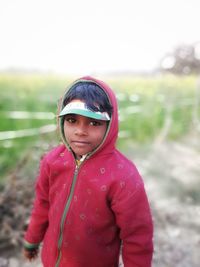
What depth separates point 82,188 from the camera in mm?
1576

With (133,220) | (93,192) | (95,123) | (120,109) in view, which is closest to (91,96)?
(95,123)

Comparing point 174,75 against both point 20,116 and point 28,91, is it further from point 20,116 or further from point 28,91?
point 20,116

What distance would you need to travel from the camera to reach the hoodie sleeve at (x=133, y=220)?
1.50 metres

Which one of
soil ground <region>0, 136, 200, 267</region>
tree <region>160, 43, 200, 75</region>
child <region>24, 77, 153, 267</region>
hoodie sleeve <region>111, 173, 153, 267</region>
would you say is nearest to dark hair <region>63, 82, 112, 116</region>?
child <region>24, 77, 153, 267</region>

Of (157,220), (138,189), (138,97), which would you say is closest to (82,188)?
(138,189)

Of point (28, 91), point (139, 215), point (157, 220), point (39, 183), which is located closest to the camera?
point (139, 215)

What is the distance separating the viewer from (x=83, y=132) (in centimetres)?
147

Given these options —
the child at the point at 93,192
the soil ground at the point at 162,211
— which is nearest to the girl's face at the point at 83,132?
the child at the point at 93,192

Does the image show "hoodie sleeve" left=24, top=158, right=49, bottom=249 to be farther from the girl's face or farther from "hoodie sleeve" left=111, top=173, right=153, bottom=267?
"hoodie sleeve" left=111, top=173, right=153, bottom=267

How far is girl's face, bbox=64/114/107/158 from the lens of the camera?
148cm

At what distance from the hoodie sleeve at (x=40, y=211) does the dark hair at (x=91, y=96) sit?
1.35ft

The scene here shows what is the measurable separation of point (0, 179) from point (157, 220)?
1.73 metres

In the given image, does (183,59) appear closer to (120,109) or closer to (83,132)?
(120,109)

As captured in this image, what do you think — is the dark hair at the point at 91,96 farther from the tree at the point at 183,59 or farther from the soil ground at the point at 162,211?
the tree at the point at 183,59
